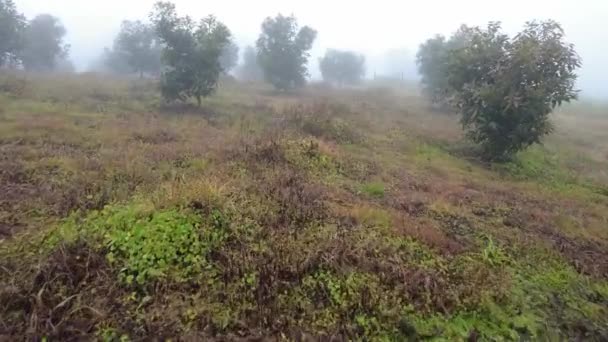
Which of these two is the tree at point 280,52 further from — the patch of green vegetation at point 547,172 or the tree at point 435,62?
the patch of green vegetation at point 547,172

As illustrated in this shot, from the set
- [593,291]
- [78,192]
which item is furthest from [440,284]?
[78,192]

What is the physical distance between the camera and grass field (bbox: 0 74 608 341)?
427cm

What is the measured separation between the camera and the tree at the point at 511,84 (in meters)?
13.0

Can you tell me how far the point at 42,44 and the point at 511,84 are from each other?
45.1 m

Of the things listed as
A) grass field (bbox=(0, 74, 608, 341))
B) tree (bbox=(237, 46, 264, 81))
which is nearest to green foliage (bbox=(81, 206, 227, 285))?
grass field (bbox=(0, 74, 608, 341))

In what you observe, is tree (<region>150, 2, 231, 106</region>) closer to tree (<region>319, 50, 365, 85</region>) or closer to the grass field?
the grass field

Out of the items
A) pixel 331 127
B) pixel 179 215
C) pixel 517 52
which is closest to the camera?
pixel 179 215

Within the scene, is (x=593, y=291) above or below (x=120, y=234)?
below

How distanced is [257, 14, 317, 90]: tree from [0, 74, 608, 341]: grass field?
23517mm

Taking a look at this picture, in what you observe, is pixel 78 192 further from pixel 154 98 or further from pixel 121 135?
pixel 154 98

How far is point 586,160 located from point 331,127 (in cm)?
1194

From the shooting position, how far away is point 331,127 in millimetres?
15297

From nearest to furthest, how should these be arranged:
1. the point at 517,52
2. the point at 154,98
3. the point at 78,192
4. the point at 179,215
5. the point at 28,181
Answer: the point at 179,215, the point at 78,192, the point at 28,181, the point at 517,52, the point at 154,98

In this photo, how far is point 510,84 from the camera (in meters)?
13.5
